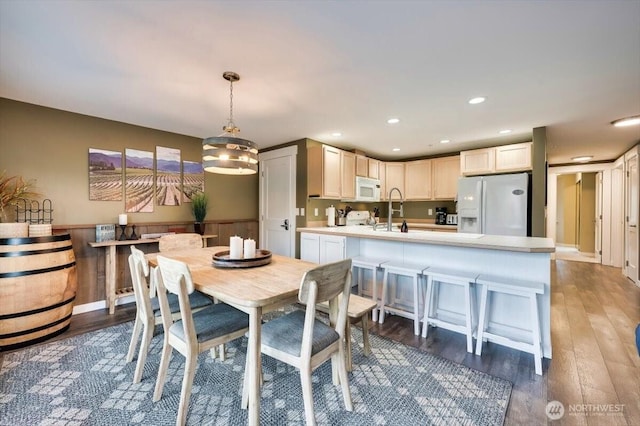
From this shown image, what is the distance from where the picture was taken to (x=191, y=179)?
4.08 meters

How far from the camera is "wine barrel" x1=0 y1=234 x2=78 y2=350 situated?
219 centimetres

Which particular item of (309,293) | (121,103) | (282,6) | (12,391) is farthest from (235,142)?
(12,391)

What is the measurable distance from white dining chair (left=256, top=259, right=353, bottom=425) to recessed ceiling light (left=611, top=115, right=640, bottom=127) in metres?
4.04

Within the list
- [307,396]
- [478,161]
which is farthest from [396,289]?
[478,161]

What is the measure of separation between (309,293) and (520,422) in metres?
1.40

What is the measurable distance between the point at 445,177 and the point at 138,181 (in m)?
4.90

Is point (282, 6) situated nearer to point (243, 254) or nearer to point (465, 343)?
point (243, 254)

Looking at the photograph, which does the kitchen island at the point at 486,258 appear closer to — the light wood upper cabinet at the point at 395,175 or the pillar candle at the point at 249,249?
the pillar candle at the point at 249,249

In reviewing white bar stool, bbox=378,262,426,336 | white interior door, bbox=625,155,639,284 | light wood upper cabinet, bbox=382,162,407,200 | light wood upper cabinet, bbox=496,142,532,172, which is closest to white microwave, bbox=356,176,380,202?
light wood upper cabinet, bbox=382,162,407,200

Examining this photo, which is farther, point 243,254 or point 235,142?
point 243,254

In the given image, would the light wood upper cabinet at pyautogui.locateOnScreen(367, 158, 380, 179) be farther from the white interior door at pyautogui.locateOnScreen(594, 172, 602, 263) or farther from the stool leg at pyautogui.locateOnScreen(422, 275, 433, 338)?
the white interior door at pyautogui.locateOnScreen(594, 172, 602, 263)

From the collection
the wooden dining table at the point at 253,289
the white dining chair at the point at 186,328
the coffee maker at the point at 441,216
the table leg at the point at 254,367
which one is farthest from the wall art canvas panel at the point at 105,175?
the coffee maker at the point at 441,216

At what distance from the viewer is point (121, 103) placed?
2811 millimetres

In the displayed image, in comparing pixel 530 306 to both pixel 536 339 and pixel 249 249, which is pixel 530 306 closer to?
pixel 536 339
